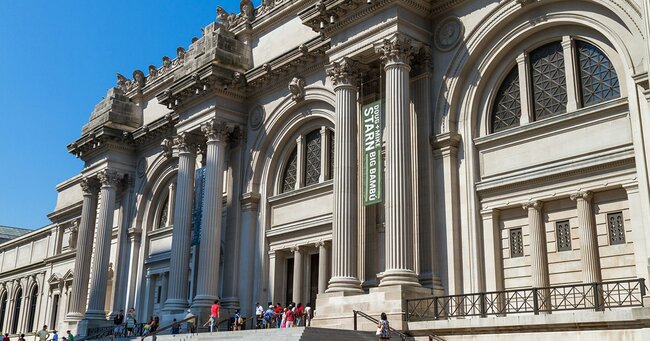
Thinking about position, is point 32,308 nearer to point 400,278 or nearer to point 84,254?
point 84,254

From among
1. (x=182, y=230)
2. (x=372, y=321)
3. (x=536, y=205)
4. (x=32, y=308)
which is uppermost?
(x=182, y=230)

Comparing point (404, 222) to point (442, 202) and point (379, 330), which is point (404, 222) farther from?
point (379, 330)

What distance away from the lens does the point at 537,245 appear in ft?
63.4

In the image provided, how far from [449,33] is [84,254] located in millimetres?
24225

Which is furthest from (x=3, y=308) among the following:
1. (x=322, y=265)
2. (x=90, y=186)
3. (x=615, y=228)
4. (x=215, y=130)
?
(x=615, y=228)

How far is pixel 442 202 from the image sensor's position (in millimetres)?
21672

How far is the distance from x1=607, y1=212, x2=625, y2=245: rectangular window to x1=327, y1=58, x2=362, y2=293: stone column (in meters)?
7.47

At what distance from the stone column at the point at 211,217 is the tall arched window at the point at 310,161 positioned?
278 centimetres

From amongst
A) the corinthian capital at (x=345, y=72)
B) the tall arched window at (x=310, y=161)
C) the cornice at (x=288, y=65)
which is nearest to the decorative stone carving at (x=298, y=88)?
the cornice at (x=288, y=65)

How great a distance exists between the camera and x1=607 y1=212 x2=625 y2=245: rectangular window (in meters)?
17.9

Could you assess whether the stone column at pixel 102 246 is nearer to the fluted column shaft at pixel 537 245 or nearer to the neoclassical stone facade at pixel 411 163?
the neoclassical stone facade at pixel 411 163

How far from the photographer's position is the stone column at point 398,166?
799 inches

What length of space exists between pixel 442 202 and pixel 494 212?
174 centimetres

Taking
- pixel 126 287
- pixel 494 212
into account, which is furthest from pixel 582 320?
pixel 126 287
